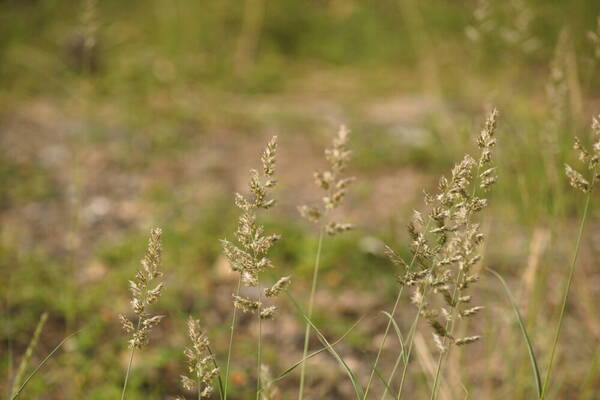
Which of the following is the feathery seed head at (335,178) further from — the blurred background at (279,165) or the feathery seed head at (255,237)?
the blurred background at (279,165)

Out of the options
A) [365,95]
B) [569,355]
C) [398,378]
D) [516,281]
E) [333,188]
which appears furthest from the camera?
[365,95]

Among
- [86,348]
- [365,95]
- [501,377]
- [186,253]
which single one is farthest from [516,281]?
[365,95]

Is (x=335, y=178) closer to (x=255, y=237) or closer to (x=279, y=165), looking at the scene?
(x=255, y=237)

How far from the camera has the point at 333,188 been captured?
0.97 meters

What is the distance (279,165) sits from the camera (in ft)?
13.6

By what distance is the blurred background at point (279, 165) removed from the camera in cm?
200

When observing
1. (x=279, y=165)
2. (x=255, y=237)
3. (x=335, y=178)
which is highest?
(x=335, y=178)

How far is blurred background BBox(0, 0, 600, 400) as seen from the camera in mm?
1997

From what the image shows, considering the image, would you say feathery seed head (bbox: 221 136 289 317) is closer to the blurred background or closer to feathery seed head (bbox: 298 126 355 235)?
feathery seed head (bbox: 298 126 355 235)

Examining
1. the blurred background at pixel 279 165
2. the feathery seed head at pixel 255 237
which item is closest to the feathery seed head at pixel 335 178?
the feathery seed head at pixel 255 237

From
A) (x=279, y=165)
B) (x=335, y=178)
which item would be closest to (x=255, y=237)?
(x=335, y=178)

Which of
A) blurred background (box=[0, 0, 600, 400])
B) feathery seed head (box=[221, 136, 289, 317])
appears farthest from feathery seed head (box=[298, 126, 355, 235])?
blurred background (box=[0, 0, 600, 400])

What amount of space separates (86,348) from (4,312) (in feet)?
1.44

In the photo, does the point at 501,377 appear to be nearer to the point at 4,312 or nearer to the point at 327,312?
the point at 327,312
